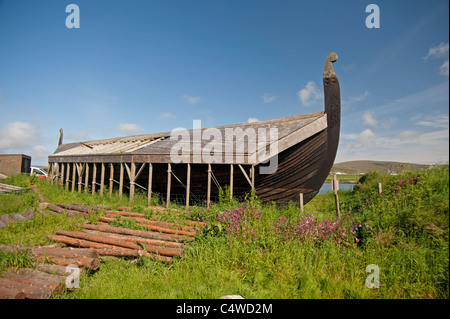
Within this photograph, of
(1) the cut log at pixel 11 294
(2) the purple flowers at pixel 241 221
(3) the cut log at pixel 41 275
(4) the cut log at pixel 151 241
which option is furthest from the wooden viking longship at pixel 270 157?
(1) the cut log at pixel 11 294

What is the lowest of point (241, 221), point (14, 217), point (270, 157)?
point (14, 217)

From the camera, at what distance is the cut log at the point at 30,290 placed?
341cm

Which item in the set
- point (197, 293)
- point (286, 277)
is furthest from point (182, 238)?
point (286, 277)

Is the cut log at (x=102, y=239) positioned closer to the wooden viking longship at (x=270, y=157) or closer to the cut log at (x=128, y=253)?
the cut log at (x=128, y=253)

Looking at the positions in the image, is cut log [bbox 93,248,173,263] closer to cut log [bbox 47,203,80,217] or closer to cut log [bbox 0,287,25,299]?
cut log [bbox 0,287,25,299]

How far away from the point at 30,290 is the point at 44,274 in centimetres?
57

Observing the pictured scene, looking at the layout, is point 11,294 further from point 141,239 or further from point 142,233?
point 142,233

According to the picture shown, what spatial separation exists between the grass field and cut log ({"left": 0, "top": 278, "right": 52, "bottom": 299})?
315 millimetres

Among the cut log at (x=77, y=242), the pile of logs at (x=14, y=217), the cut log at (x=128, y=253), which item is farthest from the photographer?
the pile of logs at (x=14, y=217)

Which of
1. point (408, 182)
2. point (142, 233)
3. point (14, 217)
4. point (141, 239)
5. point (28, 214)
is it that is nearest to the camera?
point (141, 239)

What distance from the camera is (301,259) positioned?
4.22 meters

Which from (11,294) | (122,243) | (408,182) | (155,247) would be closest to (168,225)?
(122,243)

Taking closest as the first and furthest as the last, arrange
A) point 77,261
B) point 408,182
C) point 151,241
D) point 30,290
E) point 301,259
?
point 30,290
point 301,259
point 77,261
point 151,241
point 408,182
